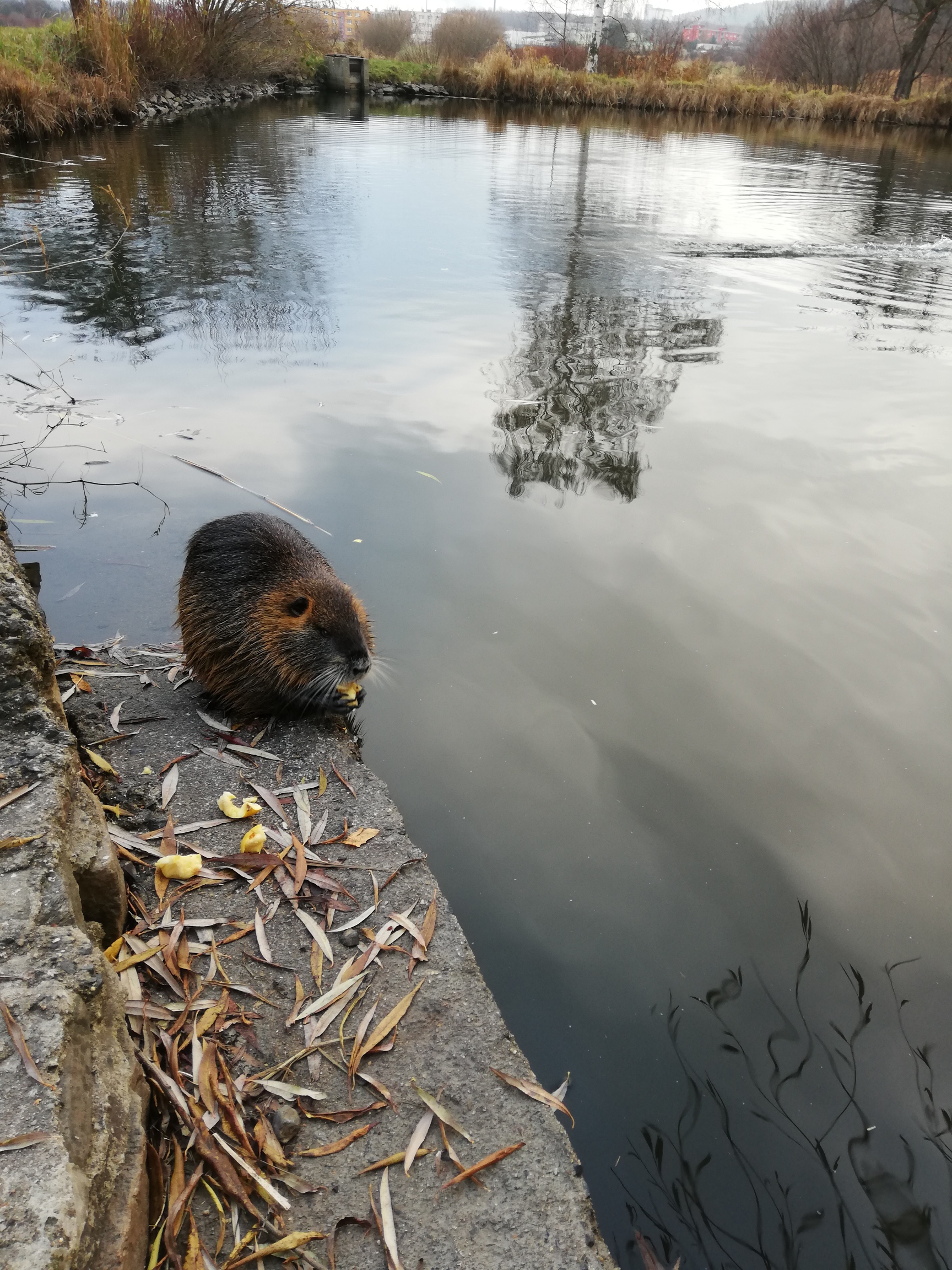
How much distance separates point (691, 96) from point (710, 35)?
65061mm

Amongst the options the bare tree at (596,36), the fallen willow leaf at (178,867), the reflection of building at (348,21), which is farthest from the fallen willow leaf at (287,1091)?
the reflection of building at (348,21)

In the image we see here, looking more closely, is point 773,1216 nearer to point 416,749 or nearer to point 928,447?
point 416,749

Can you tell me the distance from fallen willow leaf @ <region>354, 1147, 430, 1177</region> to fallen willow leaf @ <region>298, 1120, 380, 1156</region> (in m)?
0.07

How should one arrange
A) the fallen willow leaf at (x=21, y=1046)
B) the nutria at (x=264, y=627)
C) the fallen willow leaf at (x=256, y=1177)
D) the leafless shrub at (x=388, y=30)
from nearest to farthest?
the fallen willow leaf at (x=21, y=1046), the fallen willow leaf at (x=256, y=1177), the nutria at (x=264, y=627), the leafless shrub at (x=388, y=30)

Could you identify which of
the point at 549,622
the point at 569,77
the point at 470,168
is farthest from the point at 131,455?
the point at 569,77

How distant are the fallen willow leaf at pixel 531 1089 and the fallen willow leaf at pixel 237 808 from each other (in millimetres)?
1266

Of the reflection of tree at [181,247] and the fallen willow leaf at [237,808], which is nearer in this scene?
the fallen willow leaf at [237,808]

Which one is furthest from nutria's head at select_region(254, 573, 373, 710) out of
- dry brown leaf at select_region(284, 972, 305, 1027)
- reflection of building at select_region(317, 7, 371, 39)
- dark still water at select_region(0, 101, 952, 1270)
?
reflection of building at select_region(317, 7, 371, 39)

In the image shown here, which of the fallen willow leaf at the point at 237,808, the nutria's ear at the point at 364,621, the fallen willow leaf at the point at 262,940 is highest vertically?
the nutria's ear at the point at 364,621

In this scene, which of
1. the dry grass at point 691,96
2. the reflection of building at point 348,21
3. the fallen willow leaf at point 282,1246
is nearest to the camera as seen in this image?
the fallen willow leaf at point 282,1246

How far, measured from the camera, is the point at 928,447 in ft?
19.3

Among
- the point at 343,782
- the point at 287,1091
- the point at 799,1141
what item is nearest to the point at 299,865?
the point at 343,782

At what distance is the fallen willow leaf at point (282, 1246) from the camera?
5.68 feet

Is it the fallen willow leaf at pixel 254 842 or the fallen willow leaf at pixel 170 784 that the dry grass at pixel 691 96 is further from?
the fallen willow leaf at pixel 254 842
